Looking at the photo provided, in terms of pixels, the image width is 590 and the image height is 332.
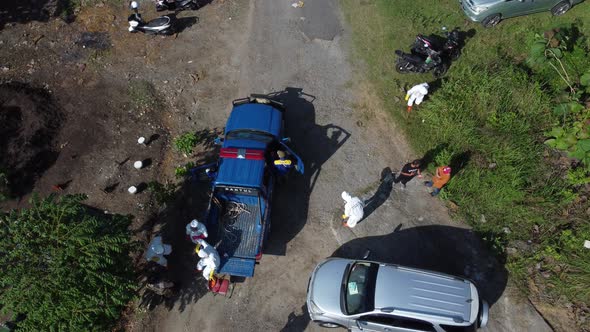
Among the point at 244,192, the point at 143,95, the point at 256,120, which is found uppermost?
the point at 256,120

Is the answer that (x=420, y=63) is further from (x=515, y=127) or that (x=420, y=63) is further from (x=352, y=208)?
(x=352, y=208)

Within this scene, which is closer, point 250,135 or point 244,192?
point 244,192

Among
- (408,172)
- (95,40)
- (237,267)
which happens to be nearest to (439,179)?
(408,172)

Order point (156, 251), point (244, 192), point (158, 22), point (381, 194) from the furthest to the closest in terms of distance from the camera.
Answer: point (158, 22) → point (381, 194) → point (244, 192) → point (156, 251)

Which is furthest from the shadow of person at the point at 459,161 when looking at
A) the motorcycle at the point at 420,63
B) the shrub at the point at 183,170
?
the shrub at the point at 183,170

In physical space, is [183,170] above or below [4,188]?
above

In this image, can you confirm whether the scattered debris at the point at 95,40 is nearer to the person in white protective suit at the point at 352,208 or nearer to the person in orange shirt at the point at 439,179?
the person in white protective suit at the point at 352,208

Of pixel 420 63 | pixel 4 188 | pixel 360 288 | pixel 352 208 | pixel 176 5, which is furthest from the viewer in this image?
pixel 176 5
